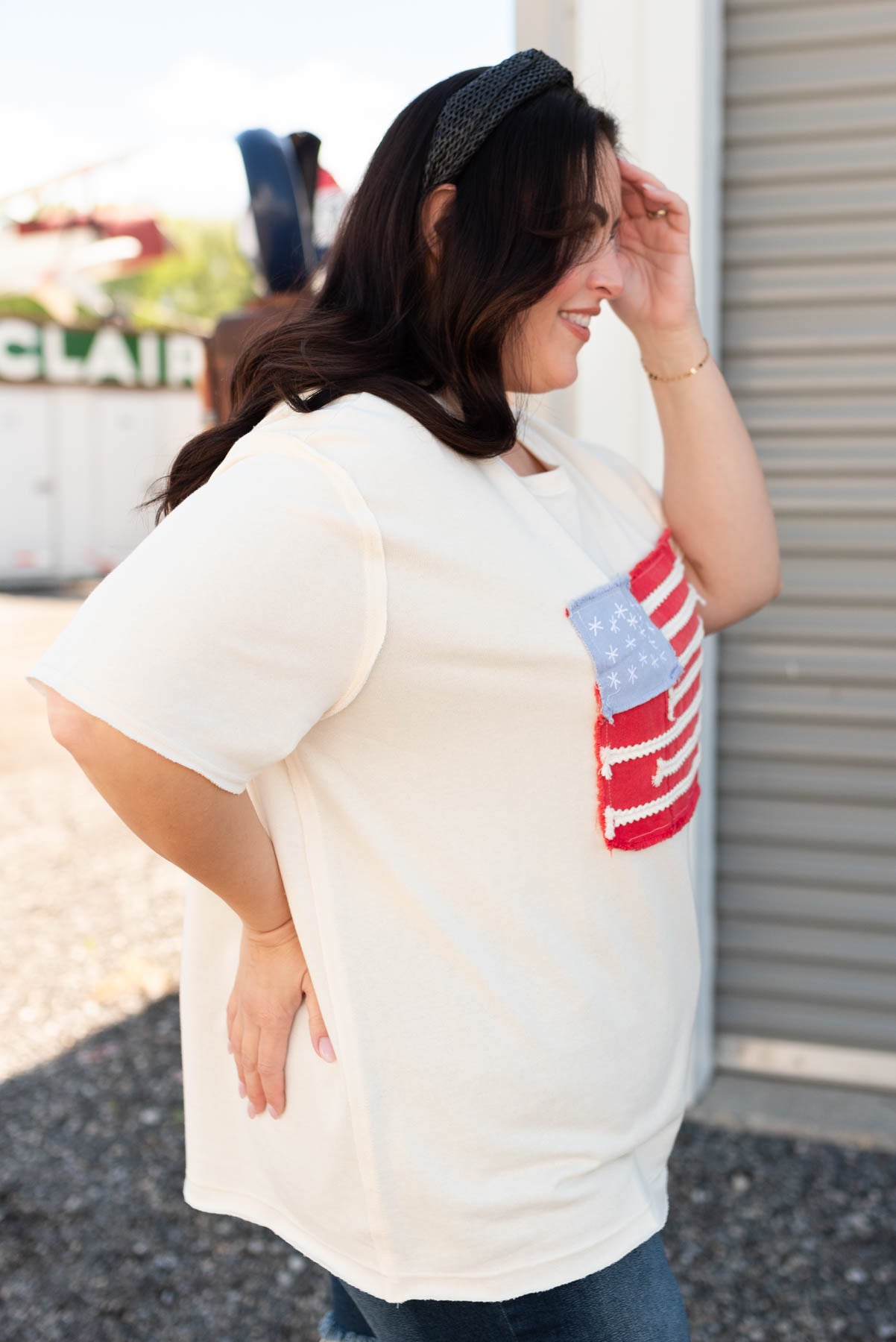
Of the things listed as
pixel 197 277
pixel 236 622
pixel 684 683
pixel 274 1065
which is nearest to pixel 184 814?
pixel 236 622

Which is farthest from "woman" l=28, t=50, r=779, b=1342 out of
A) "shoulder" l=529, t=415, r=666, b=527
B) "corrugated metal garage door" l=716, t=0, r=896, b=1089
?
"corrugated metal garage door" l=716, t=0, r=896, b=1089

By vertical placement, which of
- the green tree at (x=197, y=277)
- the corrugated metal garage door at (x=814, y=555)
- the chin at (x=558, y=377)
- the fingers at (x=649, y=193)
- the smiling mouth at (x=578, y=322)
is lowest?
the green tree at (x=197, y=277)

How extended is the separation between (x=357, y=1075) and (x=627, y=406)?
6.44 feet

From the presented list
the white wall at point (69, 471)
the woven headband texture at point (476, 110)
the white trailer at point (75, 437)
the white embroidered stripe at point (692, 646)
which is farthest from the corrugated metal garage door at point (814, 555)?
the white wall at point (69, 471)

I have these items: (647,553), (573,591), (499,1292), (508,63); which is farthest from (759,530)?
(499,1292)

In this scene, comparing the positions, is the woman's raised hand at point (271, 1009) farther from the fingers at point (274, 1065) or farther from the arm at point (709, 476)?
the arm at point (709, 476)

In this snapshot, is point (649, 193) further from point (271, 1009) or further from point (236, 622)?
point (271, 1009)

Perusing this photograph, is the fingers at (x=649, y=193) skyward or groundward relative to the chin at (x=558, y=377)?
skyward

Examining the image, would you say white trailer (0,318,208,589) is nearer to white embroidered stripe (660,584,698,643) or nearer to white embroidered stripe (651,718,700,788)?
white embroidered stripe (660,584,698,643)

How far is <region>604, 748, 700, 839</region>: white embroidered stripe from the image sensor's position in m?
1.23

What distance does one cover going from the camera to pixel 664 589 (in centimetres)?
145

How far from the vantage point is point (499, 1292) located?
1.20 metres

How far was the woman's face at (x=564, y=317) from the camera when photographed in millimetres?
1319

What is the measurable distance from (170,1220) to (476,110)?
2.55 m
